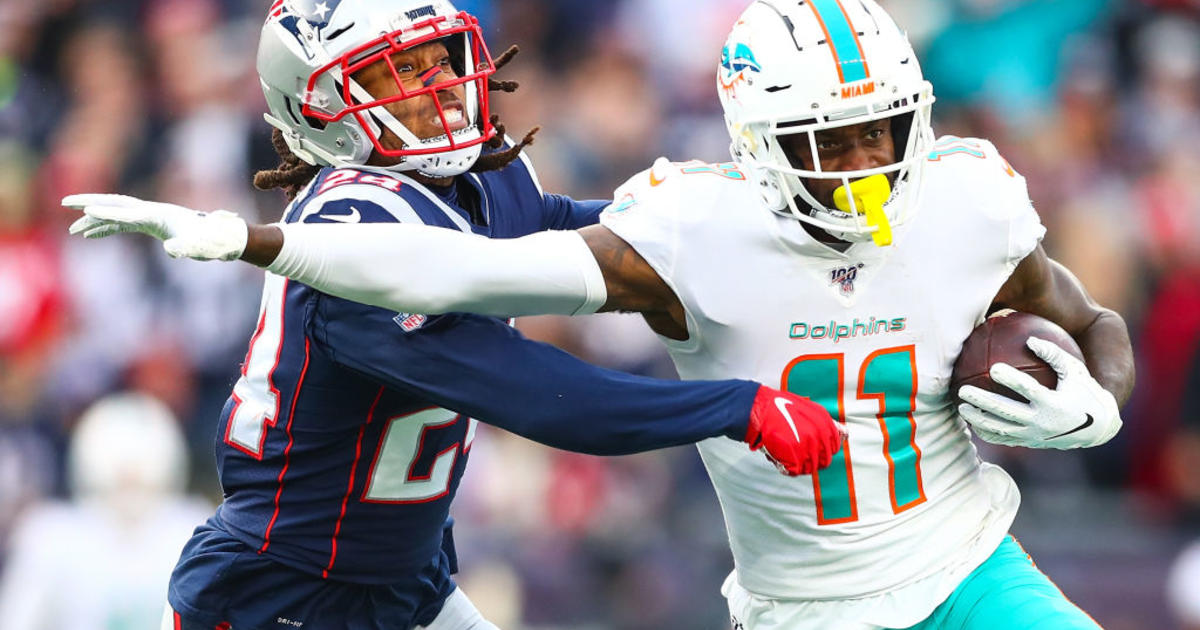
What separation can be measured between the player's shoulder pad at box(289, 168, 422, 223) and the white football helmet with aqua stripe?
74 centimetres

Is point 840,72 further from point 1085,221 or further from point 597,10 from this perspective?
point 597,10

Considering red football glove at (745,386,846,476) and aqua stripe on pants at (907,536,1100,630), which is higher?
red football glove at (745,386,846,476)

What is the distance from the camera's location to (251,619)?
399 centimetres

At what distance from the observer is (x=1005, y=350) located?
3750 millimetres

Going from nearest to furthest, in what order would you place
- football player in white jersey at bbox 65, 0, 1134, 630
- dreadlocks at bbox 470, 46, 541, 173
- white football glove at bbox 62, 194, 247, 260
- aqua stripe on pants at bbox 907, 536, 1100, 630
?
white football glove at bbox 62, 194, 247, 260
aqua stripe on pants at bbox 907, 536, 1100, 630
football player in white jersey at bbox 65, 0, 1134, 630
dreadlocks at bbox 470, 46, 541, 173

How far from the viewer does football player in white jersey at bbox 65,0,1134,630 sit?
364 cm

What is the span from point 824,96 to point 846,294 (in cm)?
43

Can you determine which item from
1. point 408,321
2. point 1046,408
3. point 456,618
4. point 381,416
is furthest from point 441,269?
point 1046,408

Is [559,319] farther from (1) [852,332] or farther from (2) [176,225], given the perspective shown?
(2) [176,225]

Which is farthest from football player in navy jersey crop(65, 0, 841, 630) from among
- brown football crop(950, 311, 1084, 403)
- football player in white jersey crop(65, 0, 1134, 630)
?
brown football crop(950, 311, 1084, 403)

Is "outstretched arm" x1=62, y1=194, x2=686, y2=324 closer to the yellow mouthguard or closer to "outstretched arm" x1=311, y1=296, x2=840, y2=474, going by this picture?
"outstretched arm" x1=311, y1=296, x2=840, y2=474

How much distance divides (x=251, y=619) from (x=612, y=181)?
4.49 metres

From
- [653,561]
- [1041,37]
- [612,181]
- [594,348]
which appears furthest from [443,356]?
[1041,37]

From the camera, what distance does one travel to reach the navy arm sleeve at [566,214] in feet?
14.3
